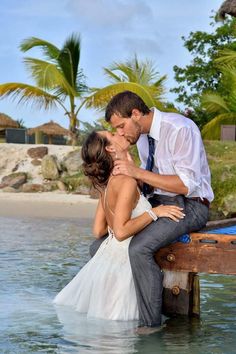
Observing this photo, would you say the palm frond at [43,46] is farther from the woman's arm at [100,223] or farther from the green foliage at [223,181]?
the woman's arm at [100,223]

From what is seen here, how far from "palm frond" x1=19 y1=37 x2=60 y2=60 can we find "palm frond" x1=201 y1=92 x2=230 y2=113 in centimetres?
543

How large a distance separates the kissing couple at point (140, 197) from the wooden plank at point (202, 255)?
4.1 inches

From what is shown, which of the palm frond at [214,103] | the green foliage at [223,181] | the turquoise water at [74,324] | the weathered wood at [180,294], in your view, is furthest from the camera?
the palm frond at [214,103]

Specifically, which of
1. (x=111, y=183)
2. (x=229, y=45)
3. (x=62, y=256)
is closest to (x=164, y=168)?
(x=111, y=183)

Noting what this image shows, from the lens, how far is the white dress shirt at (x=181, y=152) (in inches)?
183

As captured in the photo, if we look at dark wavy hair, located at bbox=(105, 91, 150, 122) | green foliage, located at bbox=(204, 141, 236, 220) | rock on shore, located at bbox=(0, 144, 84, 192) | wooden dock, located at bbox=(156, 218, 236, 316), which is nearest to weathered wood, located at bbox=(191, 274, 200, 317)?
wooden dock, located at bbox=(156, 218, 236, 316)

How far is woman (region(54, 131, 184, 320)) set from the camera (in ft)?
15.4

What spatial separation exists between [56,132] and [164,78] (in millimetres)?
4884

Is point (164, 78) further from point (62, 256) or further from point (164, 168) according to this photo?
point (164, 168)

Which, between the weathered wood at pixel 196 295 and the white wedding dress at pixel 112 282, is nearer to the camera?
the white wedding dress at pixel 112 282

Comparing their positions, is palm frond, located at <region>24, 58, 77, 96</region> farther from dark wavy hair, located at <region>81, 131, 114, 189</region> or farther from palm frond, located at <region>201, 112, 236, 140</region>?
dark wavy hair, located at <region>81, 131, 114, 189</region>

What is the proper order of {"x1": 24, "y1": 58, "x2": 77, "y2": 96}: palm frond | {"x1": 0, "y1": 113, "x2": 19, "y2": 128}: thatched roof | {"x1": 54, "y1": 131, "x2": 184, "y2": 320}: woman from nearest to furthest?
1. {"x1": 54, "y1": 131, "x2": 184, "y2": 320}: woman
2. {"x1": 24, "y1": 58, "x2": 77, "y2": 96}: palm frond
3. {"x1": 0, "y1": 113, "x2": 19, "y2": 128}: thatched roof

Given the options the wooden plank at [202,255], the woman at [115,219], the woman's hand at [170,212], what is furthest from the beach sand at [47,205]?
the woman's hand at [170,212]

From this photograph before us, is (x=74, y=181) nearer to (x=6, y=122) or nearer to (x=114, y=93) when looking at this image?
(x=114, y=93)
